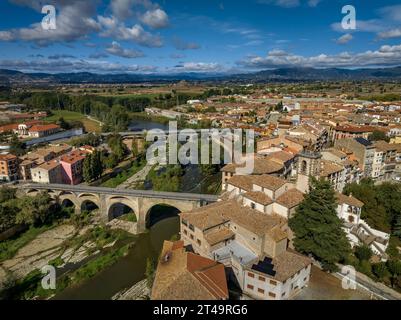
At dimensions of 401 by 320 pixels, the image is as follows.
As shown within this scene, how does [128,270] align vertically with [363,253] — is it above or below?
below

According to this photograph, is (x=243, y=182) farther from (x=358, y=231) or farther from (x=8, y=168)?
(x=8, y=168)

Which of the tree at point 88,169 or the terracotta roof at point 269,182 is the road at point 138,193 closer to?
the terracotta roof at point 269,182

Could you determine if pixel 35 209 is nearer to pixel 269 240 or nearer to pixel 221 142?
pixel 269 240

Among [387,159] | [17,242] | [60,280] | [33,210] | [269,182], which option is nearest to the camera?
[60,280]

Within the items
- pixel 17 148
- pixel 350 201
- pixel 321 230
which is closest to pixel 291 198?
pixel 321 230
